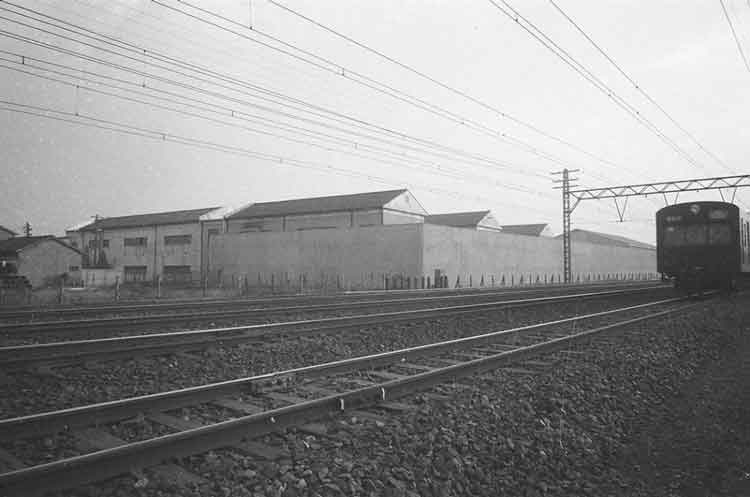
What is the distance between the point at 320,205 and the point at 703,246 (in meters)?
33.6

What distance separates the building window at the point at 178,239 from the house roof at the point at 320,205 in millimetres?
4444

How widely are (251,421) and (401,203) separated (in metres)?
42.4

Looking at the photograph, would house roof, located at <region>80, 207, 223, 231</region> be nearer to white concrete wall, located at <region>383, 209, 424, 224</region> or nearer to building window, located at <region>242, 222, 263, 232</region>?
building window, located at <region>242, 222, 263, 232</region>

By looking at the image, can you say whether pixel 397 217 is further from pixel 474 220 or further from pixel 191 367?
pixel 191 367

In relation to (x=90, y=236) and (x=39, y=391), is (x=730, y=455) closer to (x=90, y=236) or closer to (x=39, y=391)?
(x=39, y=391)

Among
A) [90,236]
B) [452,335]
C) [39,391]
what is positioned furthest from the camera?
[90,236]

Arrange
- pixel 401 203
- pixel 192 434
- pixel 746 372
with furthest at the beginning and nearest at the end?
pixel 401 203 < pixel 746 372 < pixel 192 434

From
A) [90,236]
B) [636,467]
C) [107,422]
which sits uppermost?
[90,236]

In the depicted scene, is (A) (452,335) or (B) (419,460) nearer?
(B) (419,460)

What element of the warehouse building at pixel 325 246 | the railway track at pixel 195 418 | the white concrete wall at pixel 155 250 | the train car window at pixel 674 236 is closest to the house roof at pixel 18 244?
the warehouse building at pixel 325 246

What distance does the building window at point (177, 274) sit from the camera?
144ft

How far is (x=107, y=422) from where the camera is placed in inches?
187

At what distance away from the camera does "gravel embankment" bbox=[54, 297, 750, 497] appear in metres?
3.73

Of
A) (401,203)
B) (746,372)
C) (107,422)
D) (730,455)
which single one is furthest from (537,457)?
(401,203)
